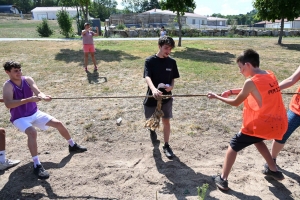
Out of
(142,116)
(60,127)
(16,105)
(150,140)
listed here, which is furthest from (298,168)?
(16,105)

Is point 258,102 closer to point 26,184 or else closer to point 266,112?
point 266,112

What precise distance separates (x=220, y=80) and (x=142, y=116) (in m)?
3.86

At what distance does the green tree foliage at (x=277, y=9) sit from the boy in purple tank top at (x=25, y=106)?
57.5 ft

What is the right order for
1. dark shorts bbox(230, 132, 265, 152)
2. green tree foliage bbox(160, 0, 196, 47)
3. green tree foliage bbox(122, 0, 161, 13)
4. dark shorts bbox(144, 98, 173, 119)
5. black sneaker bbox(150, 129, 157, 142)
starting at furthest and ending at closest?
green tree foliage bbox(122, 0, 161, 13) → green tree foliage bbox(160, 0, 196, 47) → black sneaker bbox(150, 129, 157, 142) → dark shorts bbox(144, 98, 173, 119) → dark shorts bbox(230, 132, 265, 152)

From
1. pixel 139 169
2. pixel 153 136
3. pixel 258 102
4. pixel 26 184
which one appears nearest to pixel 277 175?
pixel 258 102

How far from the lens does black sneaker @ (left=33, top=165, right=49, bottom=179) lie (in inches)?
140

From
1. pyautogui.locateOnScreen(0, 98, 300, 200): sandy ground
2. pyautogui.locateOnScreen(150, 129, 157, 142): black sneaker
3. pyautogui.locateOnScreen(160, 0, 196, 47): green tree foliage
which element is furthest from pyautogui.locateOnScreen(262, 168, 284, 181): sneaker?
pyautogui.locateOnScreen(160, 0, 196, 47): green tree foliage

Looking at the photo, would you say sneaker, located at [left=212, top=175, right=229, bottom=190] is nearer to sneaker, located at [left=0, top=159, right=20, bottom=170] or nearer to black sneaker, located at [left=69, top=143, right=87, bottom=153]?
black sneaker, located at [left=69, top=143, right=87, bottom=153]

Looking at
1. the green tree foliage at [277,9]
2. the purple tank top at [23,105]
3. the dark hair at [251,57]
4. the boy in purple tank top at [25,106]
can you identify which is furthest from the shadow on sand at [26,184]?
the green tree foliage at [277,9]

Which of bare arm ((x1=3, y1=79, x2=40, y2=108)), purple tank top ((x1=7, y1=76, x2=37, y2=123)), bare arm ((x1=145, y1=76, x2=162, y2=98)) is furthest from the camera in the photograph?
purple tank top ((x1=7, y1=76, x2=37, y2=123))

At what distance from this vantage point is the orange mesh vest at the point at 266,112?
2.72 m

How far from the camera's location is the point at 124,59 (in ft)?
38.2

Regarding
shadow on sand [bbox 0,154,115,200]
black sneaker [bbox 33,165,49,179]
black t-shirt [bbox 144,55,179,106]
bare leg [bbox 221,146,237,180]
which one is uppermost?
black t-shirt [bbox 144,55,179,106]

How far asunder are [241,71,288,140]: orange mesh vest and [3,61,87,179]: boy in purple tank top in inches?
107
